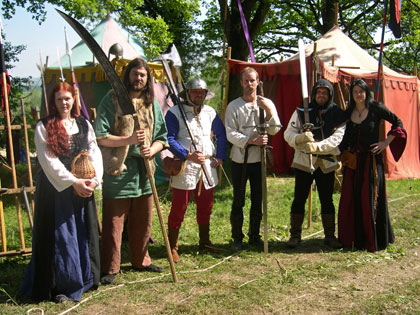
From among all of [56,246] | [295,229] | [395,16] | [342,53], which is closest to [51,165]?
[56,246]

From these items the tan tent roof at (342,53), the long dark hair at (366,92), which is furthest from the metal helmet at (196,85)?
the tan tent roof at (342,53)

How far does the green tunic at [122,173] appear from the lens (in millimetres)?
3162

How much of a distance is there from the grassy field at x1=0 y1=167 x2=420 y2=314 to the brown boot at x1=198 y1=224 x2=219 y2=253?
0.09 meters

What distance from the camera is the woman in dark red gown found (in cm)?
388

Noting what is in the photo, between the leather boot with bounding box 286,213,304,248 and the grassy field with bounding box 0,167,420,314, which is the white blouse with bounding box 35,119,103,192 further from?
the leather boot with bounding box 286,213,304,248

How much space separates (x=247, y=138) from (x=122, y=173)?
119 centimetres

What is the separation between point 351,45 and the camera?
884 cm

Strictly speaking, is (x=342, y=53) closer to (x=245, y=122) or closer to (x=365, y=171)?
(x=365, y=171)

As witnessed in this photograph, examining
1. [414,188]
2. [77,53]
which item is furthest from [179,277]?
[77,53]

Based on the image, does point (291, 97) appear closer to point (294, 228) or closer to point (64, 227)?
point (294, 228)

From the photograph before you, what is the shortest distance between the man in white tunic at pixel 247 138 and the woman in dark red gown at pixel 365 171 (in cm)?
75

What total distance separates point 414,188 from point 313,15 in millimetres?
11005

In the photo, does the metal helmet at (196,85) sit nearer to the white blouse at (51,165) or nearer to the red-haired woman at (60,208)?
the red-haired woman at (60,208)

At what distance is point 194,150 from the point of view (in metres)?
3.69
